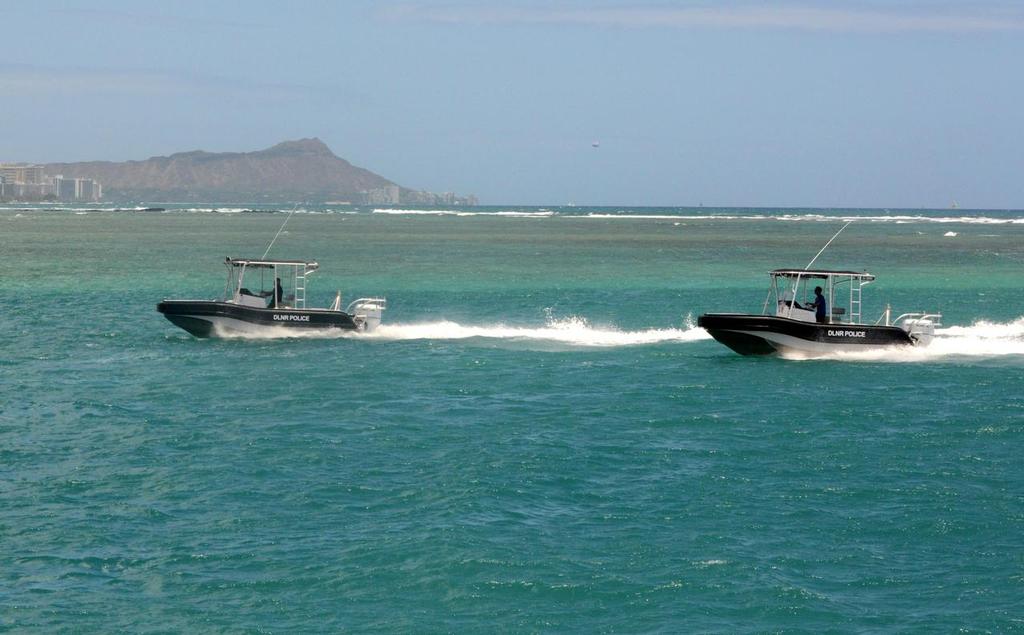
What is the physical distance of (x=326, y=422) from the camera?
27.0 meters

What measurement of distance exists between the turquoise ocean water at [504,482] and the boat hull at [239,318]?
0.52 m

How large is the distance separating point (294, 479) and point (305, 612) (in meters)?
6.19

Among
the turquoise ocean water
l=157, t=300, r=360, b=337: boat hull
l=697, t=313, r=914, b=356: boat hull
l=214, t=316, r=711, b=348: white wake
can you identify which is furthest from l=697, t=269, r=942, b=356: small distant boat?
l=157, t=300, r=360, b=337: boat hull

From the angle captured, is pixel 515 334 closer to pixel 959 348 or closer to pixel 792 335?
pixel 792 335

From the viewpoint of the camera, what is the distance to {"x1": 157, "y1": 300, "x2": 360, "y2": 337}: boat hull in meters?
39.2

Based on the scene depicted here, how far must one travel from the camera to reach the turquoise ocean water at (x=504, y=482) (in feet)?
53.9

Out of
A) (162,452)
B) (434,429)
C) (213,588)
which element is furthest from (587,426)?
(213,588)

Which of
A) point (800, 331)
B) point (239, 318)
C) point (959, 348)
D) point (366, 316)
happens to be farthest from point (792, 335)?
point (239, 318)

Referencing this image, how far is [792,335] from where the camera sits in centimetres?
3559

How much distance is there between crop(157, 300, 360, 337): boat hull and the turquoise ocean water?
0.52 m

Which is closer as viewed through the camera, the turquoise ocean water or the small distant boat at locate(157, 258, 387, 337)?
the turquoise ocean water

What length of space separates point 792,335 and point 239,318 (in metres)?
15.8

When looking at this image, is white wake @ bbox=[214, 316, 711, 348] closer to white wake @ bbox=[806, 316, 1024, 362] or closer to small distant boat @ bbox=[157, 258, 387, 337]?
small distant boat @ bbox=[157, 258, 387, 337]

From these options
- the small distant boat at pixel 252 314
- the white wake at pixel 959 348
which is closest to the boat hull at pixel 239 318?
the small distant boat at pixel 252 314
